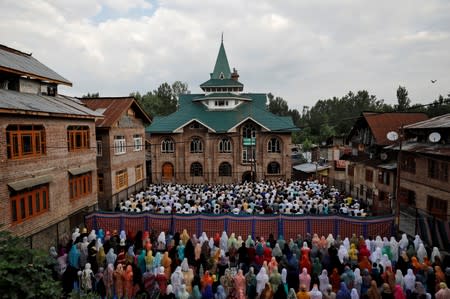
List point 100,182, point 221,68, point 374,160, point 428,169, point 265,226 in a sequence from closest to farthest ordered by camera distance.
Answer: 1. point 265,226
2. point 428,169
3. point 100,182
4. point 374,160
5. point 221,68

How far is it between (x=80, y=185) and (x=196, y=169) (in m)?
18.8

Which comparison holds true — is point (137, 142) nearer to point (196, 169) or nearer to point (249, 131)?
point (196, 169)

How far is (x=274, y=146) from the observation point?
1435 inches

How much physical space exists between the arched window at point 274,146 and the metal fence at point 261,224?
2129 centimetres

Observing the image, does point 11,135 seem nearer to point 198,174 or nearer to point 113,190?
point 113,190

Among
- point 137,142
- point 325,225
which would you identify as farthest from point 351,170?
point 137,142

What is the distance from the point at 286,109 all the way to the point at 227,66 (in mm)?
49063

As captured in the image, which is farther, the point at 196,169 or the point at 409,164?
the point at 196,169

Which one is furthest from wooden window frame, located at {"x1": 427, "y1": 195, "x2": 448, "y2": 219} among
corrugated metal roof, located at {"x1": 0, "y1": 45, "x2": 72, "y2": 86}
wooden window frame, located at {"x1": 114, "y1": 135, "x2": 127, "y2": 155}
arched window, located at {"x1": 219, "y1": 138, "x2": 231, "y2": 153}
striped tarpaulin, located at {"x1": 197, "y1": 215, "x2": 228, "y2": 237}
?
corrugated metal roof, located at {"x1": 0, "y1": 45, "x2": 72, "y2": 86}

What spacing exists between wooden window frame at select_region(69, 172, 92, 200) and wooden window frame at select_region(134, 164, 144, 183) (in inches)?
371

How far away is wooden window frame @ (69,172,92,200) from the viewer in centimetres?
1767

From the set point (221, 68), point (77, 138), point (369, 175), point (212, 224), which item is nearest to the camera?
point (212, 224)

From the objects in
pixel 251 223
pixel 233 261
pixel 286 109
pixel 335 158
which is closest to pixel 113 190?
pixel 251 223

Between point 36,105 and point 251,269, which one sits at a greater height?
point 36,105
